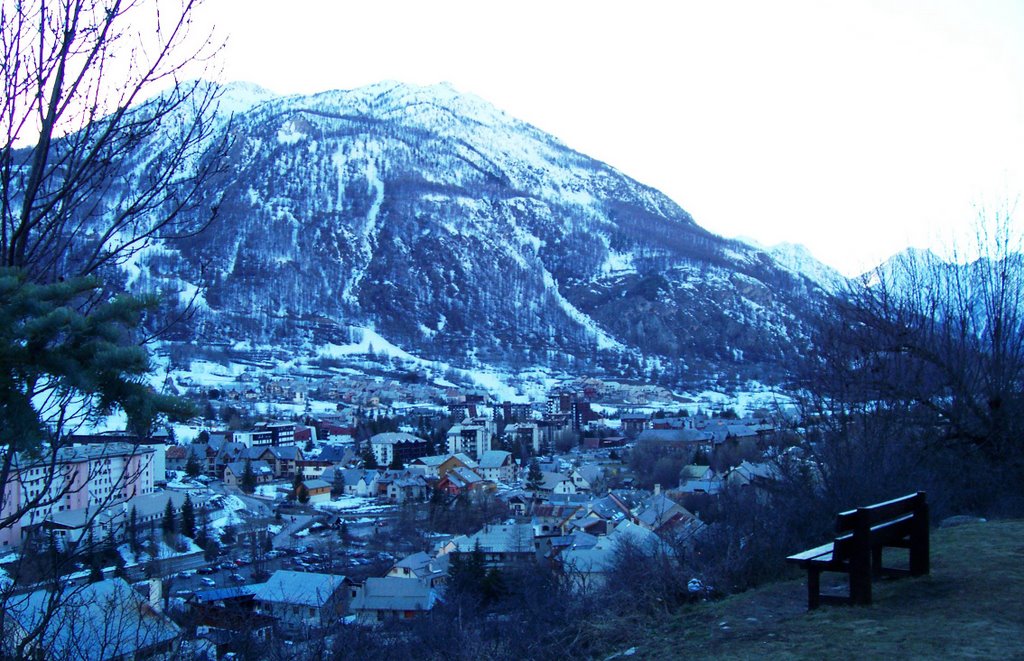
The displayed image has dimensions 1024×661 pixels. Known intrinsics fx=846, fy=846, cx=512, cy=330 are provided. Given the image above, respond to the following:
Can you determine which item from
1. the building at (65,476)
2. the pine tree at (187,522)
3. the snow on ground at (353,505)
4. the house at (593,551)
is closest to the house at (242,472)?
the snow on ground at (353,505)

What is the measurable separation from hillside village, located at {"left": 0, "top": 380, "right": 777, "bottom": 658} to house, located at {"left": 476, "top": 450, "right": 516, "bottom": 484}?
110 millimetres

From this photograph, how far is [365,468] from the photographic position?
37250mm

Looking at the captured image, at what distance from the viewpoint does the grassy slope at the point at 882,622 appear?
3.93 meters

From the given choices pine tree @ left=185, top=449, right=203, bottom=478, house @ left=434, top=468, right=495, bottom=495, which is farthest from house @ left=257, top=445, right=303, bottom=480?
house @ left=434, top=468, right=495, bottom=495

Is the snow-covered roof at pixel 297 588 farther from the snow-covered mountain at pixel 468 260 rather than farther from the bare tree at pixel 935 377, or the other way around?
the snow-covered mountain at pixel 468 260

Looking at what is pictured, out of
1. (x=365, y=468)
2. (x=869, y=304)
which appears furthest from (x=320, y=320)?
(x=869, y=304)

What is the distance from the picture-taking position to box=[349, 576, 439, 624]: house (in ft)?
39.6

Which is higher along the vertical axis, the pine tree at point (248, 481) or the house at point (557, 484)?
the house at point (557, 484)

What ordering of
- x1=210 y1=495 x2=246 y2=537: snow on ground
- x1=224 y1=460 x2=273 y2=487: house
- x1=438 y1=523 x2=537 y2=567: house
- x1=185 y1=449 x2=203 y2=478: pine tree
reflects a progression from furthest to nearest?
x1=224 y1=460 x2=273 y2=487: house, x1=185 y1=449 x2=203 y2=478: pine tree, x1=210 y1=495 x2=246 y2=537: snow on ground, x1=438 y1=523 x2=537 y2=567: house

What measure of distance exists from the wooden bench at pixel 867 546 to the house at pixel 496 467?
1185 inches

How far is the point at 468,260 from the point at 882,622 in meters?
120

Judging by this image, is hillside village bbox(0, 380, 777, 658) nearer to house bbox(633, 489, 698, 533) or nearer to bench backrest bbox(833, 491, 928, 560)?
house bbox(633, 489, 698, 533)

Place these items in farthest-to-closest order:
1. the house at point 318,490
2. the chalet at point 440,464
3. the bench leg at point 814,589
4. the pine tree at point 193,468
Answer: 1. the chalet at point 440,464
2. the pine tree at point 193,468
3. the house at point 318,490
4. the bench leg at point 814,589

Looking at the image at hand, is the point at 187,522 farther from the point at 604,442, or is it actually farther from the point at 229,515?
the point at 604,442
